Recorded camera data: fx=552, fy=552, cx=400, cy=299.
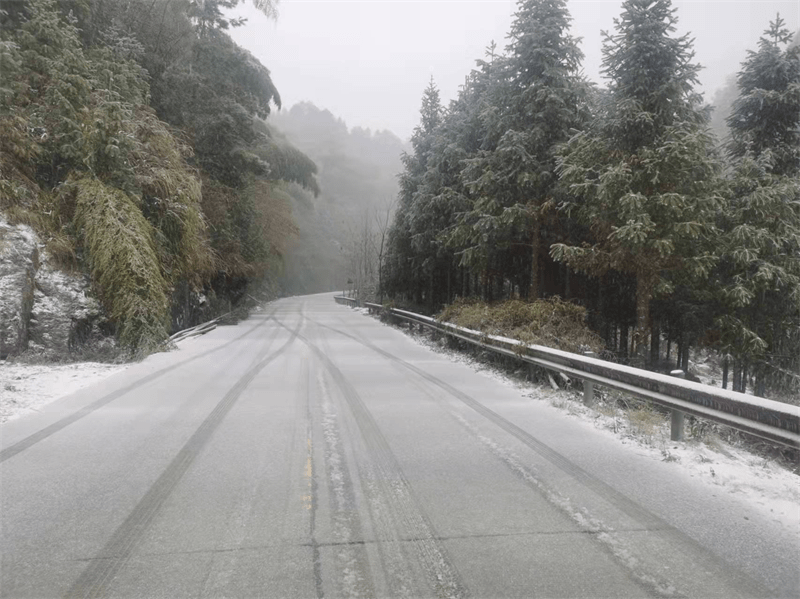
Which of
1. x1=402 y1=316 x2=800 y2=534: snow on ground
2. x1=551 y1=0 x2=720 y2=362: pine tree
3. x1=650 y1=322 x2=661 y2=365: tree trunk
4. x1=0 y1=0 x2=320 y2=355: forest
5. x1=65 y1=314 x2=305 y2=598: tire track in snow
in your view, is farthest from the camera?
x1=650 y1=322 x2=661 y2=365: tree trunk

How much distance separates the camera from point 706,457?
5555 mm

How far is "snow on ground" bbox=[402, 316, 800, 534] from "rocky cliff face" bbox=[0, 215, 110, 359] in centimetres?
973

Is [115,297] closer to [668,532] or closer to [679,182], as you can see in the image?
[668,532]

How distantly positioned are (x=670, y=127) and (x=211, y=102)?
18.2 metres

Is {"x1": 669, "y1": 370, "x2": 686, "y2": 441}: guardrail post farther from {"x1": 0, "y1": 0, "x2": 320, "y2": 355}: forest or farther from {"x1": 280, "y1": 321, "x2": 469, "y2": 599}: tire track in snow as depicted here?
{"x1": 0, "y1": 0, "x2": 320, "y2": 355}: forest

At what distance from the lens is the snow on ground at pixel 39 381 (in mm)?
7516

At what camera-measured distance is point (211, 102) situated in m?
23.6

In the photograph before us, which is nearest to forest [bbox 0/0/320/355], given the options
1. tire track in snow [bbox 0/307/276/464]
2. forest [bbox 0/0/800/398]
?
forest [bbox 0/0/800/398]

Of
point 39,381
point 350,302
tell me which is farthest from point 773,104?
point 350,302

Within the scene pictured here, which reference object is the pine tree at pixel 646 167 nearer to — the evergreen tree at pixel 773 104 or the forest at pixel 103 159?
the evergreen tree at pixel 773 104

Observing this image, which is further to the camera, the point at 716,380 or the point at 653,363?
the point at 716,380

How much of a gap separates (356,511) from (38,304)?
34.9 ft

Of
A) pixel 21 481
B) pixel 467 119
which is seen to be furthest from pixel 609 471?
pixel 467 119

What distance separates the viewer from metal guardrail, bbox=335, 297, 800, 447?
467 cm
